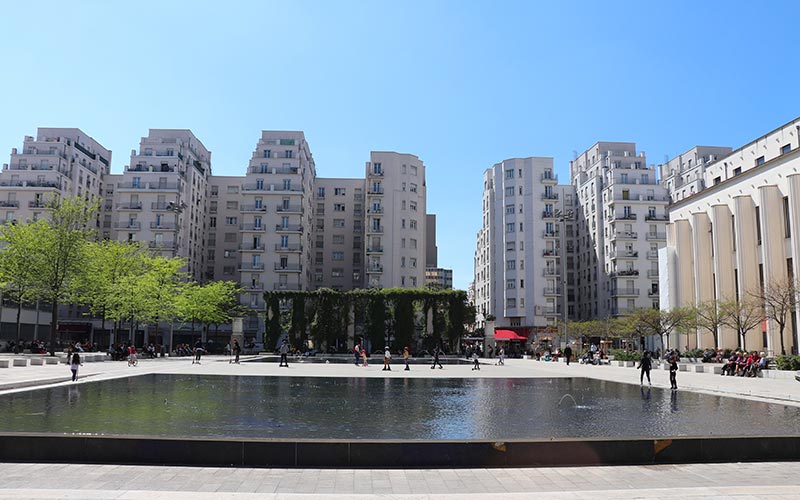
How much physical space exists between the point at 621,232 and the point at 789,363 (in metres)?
61.5

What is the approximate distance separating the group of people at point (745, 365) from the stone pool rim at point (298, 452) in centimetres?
2675

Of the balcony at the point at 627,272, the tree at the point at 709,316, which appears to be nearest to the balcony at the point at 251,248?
the balcony at the point at 627,272

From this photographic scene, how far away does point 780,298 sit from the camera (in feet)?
132

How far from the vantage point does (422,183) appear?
9662 centimetres

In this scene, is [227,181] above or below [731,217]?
above

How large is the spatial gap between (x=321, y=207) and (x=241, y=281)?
68.6ft

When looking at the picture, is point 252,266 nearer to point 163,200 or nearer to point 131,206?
point 163,200

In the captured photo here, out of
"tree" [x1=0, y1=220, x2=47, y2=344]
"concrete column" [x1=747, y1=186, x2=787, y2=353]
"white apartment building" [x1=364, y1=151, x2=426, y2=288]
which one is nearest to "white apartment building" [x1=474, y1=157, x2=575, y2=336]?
"white apartment building" [x1=364, y1=151, x2=426, y2=288]

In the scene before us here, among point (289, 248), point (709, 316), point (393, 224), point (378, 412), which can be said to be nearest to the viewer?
point (378, 412)

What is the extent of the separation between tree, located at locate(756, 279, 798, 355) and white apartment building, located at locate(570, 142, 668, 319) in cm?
4396

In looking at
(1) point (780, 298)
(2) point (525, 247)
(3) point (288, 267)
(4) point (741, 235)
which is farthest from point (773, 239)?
(3) point (288, 267)

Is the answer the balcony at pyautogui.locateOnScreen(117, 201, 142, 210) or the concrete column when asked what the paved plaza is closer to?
the concrete column

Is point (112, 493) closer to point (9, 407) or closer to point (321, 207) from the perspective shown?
point (9, 407)

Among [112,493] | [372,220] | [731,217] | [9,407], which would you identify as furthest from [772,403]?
[372,220]
